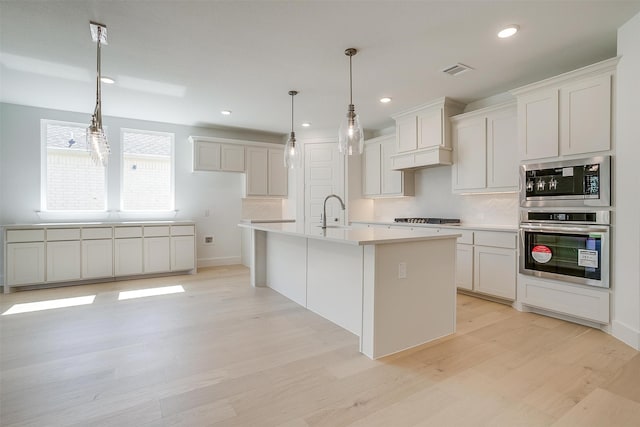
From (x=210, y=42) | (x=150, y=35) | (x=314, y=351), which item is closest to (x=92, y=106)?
(x=150, y=35)

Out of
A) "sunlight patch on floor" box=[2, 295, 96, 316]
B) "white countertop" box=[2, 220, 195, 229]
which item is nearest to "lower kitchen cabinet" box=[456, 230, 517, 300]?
"white countertop" box=[2, 220, 195, 229]

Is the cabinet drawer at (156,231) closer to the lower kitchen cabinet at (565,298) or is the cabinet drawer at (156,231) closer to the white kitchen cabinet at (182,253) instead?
the white kitchen cabinet at (182,253)

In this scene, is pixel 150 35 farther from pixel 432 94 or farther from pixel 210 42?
pixel 432 94

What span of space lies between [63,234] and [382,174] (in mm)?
4893

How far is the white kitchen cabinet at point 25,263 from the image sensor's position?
421 centimetres

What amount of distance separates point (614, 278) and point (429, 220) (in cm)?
223

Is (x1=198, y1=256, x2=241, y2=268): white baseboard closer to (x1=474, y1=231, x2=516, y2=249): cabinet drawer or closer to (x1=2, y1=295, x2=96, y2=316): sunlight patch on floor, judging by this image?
(x1=2, y1=295, x2=96, y2=316): sunlight patch on floor

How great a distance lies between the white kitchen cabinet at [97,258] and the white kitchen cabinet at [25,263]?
47 centimetres

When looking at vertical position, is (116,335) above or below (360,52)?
below

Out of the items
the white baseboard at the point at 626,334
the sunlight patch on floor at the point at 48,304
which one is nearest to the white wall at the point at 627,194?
the white baseboard at the point at 626,334

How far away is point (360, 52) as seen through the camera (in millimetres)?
3039

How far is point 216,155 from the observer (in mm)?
5727

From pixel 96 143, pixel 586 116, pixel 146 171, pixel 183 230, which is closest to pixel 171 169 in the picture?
pixel 146 171

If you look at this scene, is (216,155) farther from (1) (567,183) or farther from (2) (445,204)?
(1) (567,183)
